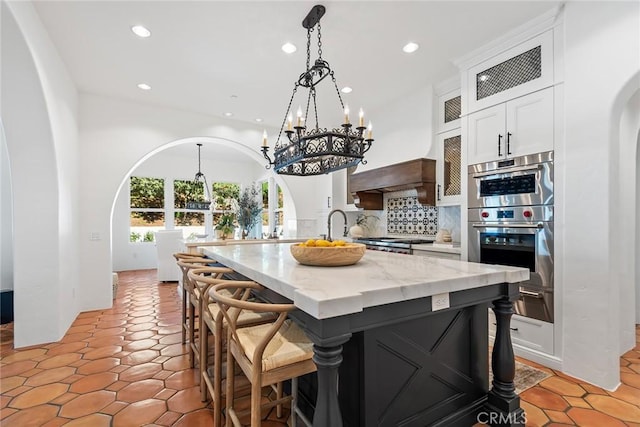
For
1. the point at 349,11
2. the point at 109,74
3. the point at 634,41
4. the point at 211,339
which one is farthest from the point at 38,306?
the point at 634,41

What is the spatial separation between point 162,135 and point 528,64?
15.2 feet

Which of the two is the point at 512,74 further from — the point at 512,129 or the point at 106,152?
the point at 106,152

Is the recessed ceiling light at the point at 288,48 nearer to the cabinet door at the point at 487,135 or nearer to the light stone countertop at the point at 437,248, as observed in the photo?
the cabinet door at the point at 487,135

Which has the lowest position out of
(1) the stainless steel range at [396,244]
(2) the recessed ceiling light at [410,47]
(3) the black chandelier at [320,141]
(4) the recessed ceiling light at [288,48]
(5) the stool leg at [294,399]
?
(5) the stool leg at [294,399]

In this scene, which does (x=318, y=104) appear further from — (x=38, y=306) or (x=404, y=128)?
(x=38, y=306)

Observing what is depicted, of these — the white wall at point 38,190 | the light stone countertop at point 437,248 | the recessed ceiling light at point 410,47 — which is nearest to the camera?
the white wall at point 38,190

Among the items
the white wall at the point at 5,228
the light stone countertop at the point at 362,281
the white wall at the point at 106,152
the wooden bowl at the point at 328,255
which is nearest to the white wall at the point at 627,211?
the light stone countertop at the point at 362,281

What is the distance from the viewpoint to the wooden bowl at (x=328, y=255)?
5.70 ft

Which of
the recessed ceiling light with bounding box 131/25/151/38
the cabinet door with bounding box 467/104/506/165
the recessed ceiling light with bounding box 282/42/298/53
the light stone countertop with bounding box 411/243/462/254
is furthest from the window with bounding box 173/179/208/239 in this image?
the cabinet door with bounding box 467/104/506/165

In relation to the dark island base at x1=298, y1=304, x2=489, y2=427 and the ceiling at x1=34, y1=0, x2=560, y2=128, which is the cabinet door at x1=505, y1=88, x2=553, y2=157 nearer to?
the ceiling at x1=34, y1=0, x2=560, y2=128

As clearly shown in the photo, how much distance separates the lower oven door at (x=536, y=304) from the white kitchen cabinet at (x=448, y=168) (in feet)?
4.31

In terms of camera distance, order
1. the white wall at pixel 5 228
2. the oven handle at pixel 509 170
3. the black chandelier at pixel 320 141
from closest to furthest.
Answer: the black chandelier at pixel 320 141, the oven handle at pixel 509 170, the white wall at pixel 5 228

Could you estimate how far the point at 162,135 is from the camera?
14.8 ft

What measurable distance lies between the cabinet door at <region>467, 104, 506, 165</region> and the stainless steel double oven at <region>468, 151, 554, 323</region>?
0.30ft
